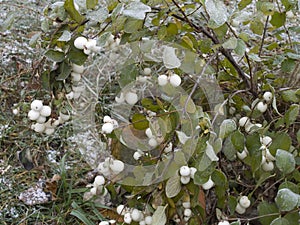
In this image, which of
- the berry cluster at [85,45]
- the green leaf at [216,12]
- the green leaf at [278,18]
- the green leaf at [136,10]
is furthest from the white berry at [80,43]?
the green leaf at [278,18]

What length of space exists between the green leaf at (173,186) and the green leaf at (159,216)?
0.05 m

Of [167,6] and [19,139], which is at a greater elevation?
[167,6]

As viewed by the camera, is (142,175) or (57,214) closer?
(142,175)

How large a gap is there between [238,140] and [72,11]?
38 centimetres

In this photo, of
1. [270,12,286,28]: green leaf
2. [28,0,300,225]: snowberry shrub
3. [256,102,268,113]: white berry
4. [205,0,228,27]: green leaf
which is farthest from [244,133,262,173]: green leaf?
[270,12,286,28]: green leaf

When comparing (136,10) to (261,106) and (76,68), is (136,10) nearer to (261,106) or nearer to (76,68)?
(76,68)

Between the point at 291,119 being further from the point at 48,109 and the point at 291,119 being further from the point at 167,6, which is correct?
the point at 48,109

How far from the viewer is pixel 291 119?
96 cm

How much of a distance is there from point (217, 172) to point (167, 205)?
14 centimetres

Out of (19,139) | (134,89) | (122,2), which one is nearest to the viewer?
(122,2)

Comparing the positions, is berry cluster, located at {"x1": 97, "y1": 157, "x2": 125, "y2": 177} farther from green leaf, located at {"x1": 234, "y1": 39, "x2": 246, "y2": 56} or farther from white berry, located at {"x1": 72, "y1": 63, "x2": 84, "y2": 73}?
green leaf, located at {"x1": 234, "y1": 39, "x2": 246, "y2": 56}

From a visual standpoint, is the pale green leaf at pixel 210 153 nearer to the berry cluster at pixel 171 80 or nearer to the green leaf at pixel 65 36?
the berry cluster at pixel 171 80

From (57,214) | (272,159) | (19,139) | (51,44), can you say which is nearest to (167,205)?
(272,159)

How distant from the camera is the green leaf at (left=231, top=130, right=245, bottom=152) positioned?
908mm
